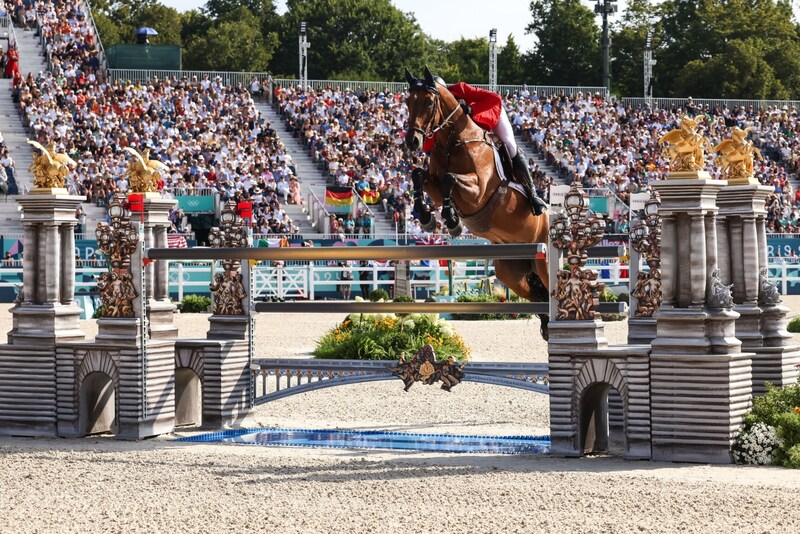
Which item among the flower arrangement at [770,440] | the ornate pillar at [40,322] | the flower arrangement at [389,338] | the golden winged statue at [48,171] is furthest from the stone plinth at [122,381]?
the flower arrangement at [770,440]

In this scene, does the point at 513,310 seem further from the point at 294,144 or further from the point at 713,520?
the point at 294,144

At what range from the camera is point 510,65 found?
214 ft

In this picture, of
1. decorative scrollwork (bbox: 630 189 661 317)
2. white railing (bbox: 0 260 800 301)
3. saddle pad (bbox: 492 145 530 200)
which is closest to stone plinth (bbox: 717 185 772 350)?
decorative scrollwork (bbox: 630 189 661 317)

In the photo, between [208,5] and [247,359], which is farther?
[208,5]

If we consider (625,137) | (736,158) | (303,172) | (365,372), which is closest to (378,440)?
(365,372)

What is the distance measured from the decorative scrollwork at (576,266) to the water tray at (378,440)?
117 centimetres

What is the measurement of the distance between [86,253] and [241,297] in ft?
59.8

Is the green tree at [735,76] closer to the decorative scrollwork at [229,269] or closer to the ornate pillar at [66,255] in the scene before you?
the decorative scrollwork at [229,269]

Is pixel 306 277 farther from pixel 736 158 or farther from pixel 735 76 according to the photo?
pixel 735 76

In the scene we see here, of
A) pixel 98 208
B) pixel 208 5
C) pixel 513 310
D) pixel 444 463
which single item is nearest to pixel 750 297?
pixel 513 310

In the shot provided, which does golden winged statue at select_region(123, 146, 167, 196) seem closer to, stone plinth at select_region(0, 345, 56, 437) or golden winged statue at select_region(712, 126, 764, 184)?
stone plinth at select_region(0, 345, 56, 437)

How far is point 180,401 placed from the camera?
40.0 feet

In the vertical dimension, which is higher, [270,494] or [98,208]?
[98,208]

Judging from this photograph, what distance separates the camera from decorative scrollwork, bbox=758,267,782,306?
10.6 metres
